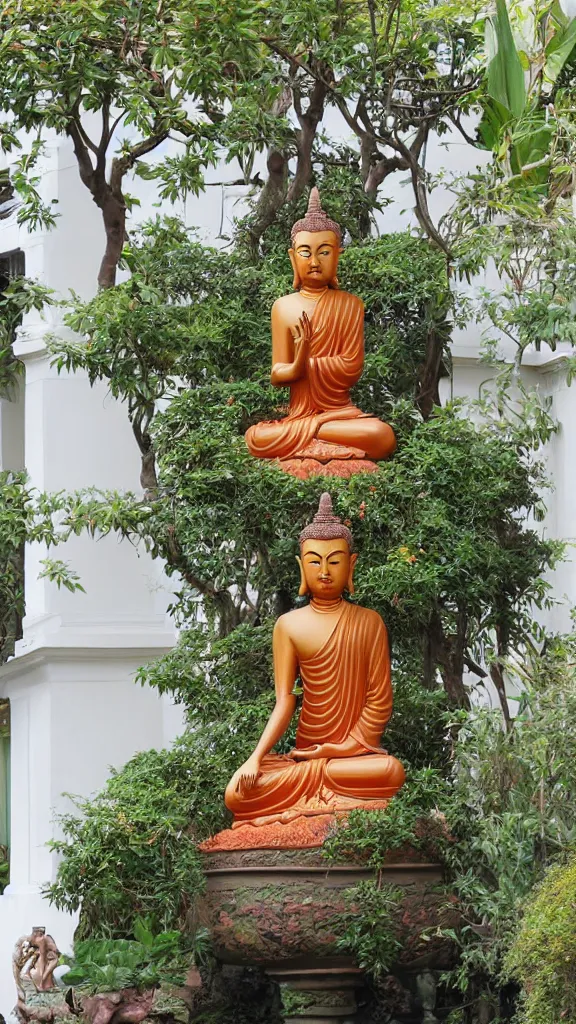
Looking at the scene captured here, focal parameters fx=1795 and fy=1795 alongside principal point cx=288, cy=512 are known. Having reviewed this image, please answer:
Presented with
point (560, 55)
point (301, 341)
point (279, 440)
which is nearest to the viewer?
point (279, 440)

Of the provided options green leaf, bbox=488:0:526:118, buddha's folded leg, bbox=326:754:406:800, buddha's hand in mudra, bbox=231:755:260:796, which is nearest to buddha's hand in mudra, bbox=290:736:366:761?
buddha's folded leg, bbox=326:754:406:800

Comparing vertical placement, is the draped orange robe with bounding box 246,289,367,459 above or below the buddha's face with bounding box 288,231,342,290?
below

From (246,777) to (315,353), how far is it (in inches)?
117

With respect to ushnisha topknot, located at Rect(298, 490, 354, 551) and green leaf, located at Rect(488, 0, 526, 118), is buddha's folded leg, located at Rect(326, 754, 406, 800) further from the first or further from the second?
green leaf, located at Rect(488, 0, 526, 118)

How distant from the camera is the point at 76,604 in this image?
1483cm

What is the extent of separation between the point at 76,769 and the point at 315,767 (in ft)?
15.4

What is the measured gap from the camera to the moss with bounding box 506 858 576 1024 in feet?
28.2

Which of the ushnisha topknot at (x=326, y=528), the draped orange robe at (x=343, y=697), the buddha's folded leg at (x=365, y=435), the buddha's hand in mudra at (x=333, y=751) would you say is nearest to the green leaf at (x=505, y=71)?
the buddha's folded leg at (x=365, y=435)

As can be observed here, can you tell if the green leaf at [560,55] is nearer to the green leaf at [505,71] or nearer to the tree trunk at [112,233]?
the green leaf at [505,71]

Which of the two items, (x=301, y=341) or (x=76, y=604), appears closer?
(x=301, y=341)

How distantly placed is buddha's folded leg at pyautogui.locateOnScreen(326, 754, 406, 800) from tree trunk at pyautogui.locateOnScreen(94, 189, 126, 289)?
423 cm

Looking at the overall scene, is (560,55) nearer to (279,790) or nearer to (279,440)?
(279,440)

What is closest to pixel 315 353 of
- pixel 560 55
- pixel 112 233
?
pixel 112 233

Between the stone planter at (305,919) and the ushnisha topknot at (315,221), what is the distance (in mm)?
4077
